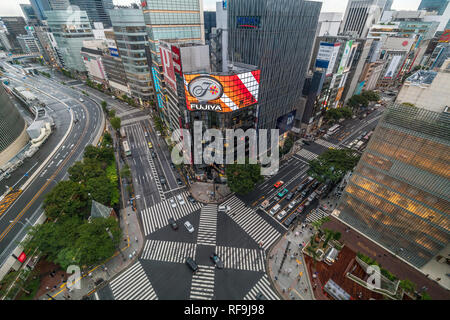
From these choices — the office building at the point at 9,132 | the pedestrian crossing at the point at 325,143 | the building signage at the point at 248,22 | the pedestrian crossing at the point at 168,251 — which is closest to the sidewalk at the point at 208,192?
the pedestrian crossing at the point at 168,251

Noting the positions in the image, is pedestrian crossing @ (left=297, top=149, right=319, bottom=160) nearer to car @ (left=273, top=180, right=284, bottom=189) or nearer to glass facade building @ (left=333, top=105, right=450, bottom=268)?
car @ (left=273, top=180, right=284, bottom=189)

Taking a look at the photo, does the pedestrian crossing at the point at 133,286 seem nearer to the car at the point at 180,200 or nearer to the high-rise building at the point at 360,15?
the car at the point at 180,200

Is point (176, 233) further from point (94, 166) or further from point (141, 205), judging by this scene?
point (94, 166)

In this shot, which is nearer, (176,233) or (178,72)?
(176,233)

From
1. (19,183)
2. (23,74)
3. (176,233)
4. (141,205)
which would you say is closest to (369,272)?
(176,233)

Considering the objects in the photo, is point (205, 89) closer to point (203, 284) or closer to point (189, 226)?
point (189, 226)
